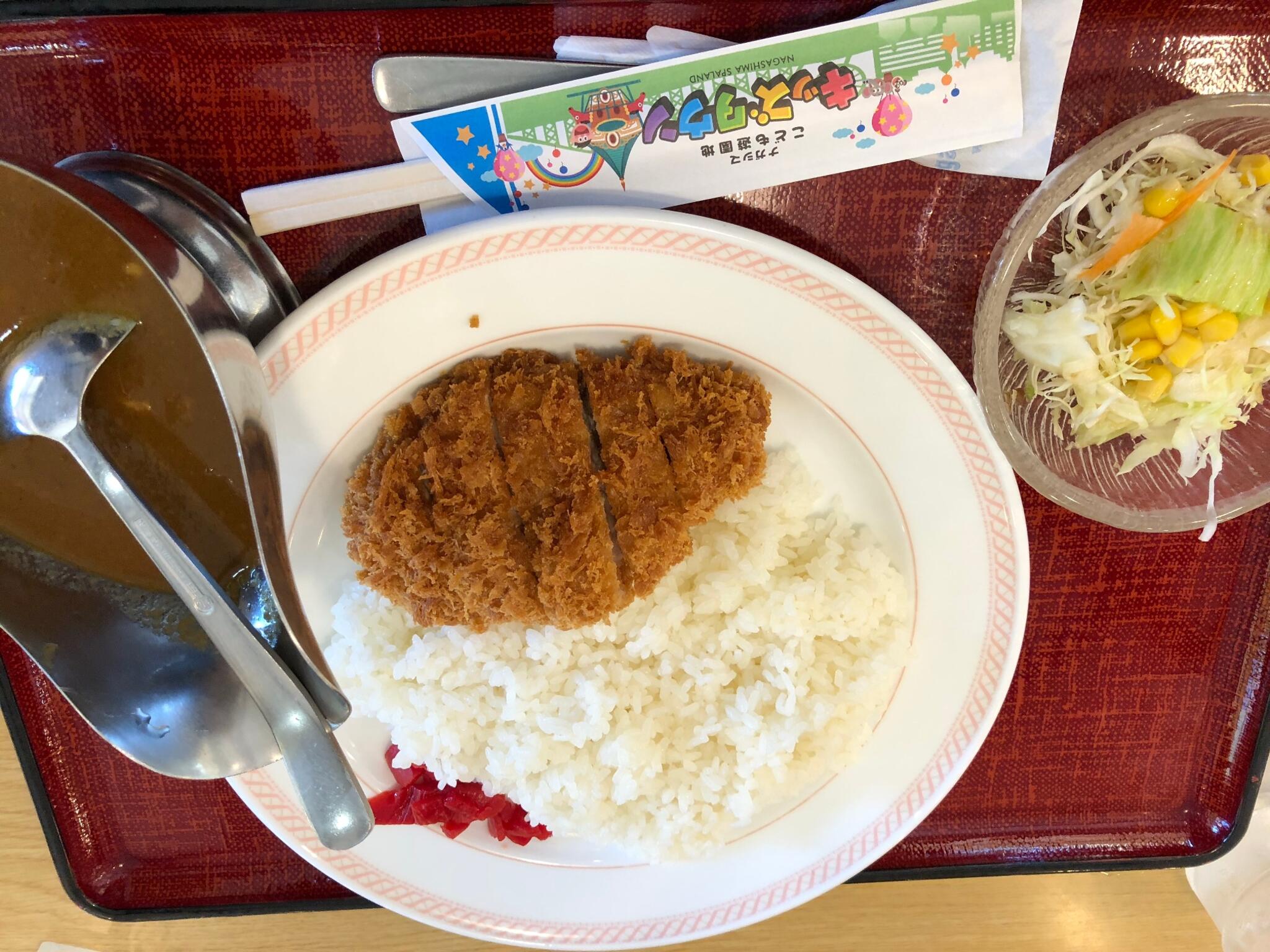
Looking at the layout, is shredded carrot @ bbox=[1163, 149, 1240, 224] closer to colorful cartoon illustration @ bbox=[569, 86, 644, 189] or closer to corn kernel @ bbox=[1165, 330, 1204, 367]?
corn kernel @ bbox=[1165, 330, 1204, 367]

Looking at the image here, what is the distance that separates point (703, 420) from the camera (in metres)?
1.61

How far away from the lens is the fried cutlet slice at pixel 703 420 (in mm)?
1590

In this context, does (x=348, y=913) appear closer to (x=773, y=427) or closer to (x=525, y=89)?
(x=773, y=427)

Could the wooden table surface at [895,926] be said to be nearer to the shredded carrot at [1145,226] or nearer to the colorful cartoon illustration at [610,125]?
the shredded carrot at [1145,226]

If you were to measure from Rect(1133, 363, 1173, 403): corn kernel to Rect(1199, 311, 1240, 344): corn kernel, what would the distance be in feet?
0.28

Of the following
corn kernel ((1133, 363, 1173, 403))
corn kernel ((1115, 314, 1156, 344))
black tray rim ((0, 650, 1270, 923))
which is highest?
corn kernel ((1115, 314, 1156, 344))

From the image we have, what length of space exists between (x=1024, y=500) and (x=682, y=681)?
0.92 meters

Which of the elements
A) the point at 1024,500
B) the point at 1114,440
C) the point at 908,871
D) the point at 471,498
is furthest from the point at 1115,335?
the point at 908,871

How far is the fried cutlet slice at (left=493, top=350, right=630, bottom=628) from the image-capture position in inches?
61.9

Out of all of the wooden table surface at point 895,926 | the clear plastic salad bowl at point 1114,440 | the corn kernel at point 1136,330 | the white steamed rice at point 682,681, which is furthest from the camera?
the wooden table surface at point 895,926

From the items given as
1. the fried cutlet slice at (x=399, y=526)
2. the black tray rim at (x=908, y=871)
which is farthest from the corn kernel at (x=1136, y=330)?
the fried cutlet slice at (x=399, y=526)

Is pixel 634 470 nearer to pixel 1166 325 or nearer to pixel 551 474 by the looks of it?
pixel 551 474

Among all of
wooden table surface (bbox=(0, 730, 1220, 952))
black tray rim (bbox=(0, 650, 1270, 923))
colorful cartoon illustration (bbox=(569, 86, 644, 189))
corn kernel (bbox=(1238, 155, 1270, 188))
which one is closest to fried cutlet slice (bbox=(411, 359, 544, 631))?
colorful cartoon illustration (bbox=(569, 86, 644, 189))

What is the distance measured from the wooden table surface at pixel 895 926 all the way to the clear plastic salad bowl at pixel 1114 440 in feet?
3.85
